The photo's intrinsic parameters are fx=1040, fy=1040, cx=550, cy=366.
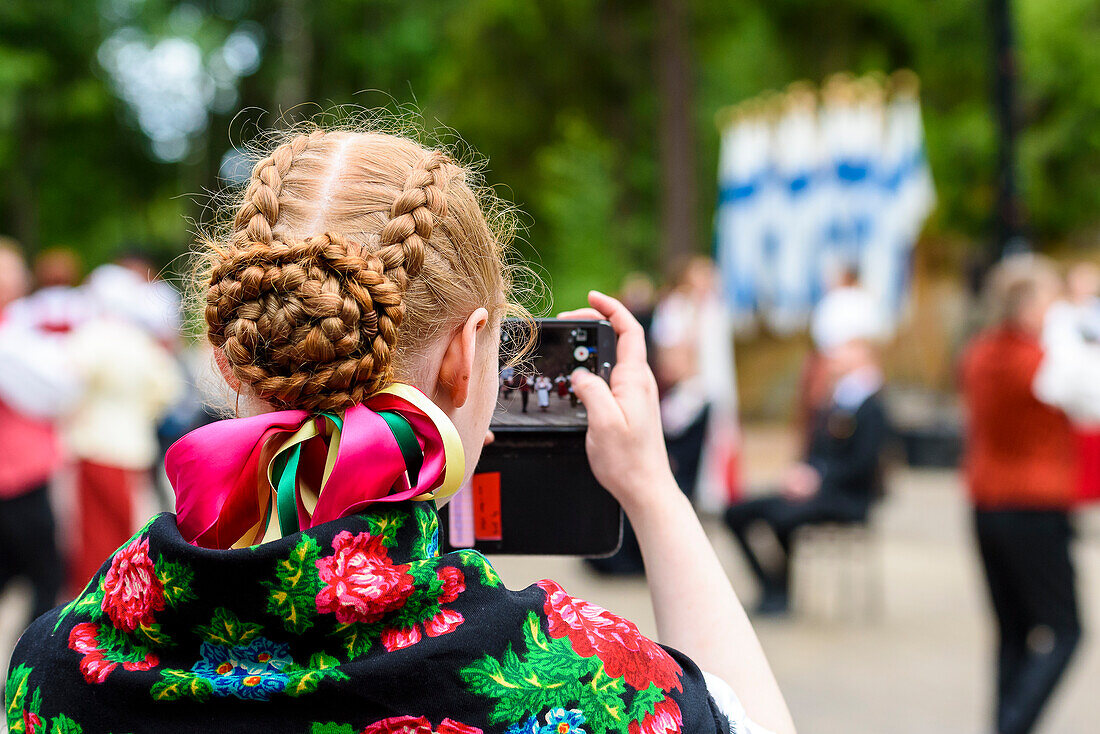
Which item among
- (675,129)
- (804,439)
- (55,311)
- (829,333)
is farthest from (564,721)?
(675,129)

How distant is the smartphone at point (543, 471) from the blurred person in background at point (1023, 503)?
10.5 ft

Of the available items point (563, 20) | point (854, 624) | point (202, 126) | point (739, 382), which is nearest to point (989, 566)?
point (854, 624)

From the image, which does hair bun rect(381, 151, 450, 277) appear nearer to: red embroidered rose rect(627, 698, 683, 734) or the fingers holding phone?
Answer: the fingers holding phone

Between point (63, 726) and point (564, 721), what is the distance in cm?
46

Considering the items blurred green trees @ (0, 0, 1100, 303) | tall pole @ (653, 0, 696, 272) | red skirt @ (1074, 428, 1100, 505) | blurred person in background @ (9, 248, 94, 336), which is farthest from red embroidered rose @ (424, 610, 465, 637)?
blurred green trees @ (0, 0, 1100, 303)

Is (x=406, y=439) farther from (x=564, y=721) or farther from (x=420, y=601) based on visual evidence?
(x=564, y=721)

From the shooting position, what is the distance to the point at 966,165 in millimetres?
19516

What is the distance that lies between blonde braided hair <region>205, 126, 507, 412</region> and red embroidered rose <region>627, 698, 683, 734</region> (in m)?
0.40

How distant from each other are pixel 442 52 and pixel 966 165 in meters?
10.2

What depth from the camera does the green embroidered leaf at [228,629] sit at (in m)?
0.91

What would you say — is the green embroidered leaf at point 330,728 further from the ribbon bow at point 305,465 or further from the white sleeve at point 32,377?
the white sleeve at point 32,377

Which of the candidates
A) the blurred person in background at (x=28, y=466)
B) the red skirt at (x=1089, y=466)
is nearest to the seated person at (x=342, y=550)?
the blurred person in background at (x=28, y=466)

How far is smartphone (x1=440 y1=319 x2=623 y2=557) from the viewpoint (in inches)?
56.6

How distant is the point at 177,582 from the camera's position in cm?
92
